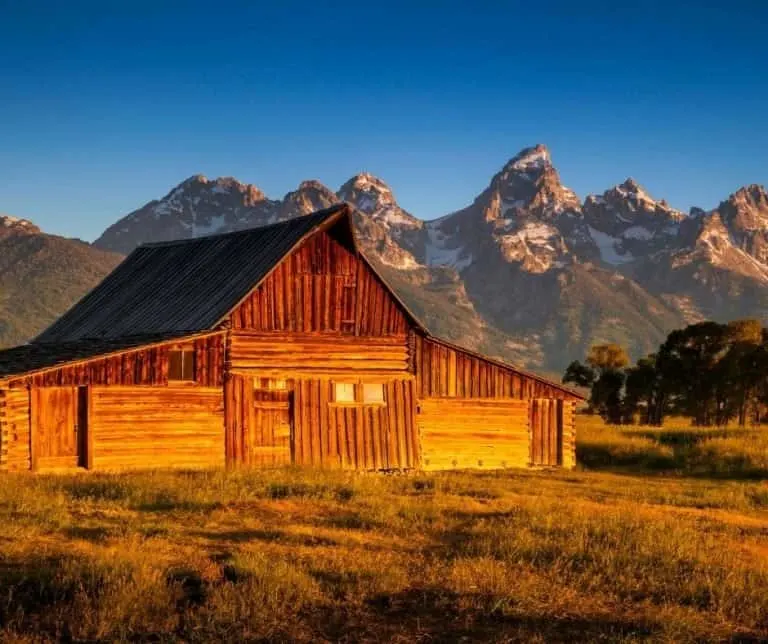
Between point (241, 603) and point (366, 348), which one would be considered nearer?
point (241, 603)

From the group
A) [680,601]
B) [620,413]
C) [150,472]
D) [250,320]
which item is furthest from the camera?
[620,413]

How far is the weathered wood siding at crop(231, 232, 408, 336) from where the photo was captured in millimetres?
29641

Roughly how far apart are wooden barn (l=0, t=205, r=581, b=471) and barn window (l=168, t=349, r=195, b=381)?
0.13 feet

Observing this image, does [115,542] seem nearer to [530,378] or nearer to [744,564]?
[744,564]

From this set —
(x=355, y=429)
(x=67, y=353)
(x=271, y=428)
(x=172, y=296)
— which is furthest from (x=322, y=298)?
(x=67, y=353)

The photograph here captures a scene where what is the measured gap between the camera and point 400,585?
12031 mm

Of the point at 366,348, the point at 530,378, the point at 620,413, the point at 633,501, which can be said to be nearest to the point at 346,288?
the point at 366,348

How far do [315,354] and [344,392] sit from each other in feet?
5.06

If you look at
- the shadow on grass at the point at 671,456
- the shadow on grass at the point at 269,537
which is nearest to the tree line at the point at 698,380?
the shadow on grass at the point at 671,456

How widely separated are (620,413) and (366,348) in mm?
43046

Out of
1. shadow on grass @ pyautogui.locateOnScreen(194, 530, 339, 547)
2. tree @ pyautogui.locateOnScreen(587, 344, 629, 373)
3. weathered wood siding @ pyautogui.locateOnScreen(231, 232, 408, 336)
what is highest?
weathered wood siding @ pyautogui.locateOnScreen(231, 232, 408, 336)

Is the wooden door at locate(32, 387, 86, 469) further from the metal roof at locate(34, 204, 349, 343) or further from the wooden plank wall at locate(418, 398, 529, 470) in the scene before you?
the wooden plank wall at locate(418, 398, 529, 470)

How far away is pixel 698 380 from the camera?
6556 centimetres

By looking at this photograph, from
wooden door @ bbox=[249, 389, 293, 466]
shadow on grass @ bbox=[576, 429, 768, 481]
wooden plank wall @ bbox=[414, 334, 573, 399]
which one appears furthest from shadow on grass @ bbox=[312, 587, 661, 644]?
shadow on grass @ bbox=[576, 429, 768, 481]
